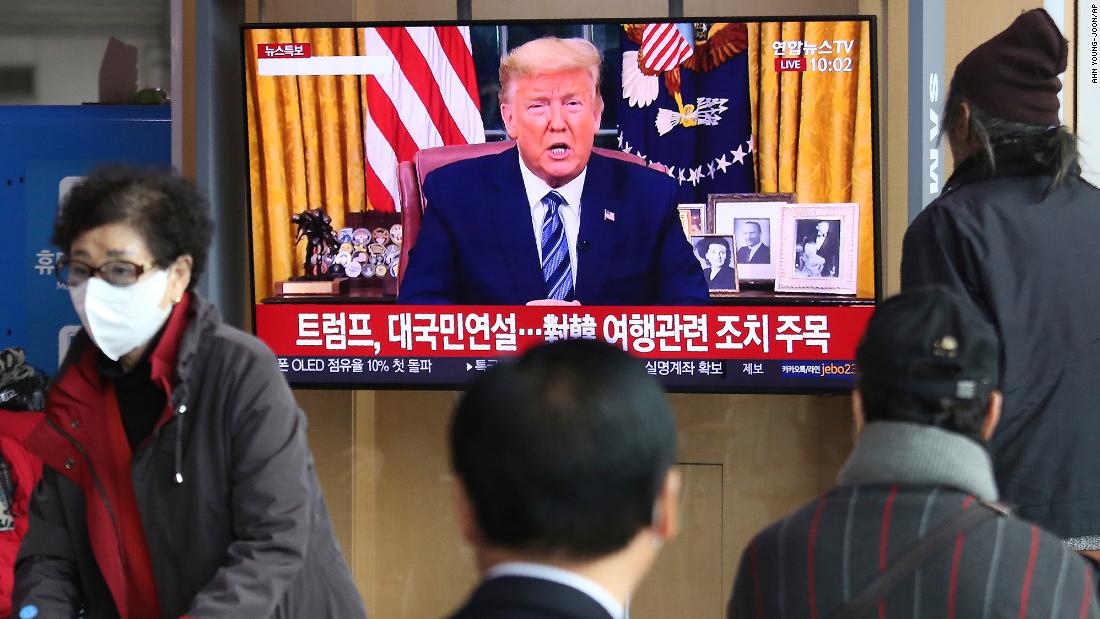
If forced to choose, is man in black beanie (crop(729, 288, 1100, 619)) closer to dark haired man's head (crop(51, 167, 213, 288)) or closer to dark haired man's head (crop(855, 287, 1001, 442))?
dark haired man's head (crop(855, 287, 1001, 442))

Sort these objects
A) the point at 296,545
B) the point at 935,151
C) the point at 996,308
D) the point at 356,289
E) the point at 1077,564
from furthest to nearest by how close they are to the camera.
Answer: the point at 356,289
the point at 935,151
the point at 996,308
the point at 296,545
the point at 1077,564

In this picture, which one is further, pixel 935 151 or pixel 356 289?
pixel 356 289

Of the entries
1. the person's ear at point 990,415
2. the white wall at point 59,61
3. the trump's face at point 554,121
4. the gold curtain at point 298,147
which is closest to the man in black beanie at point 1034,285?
the person's ear at point 990,415

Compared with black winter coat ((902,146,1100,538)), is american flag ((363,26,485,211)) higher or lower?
higher

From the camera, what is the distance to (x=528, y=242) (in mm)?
3873

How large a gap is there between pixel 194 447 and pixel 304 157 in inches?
79.2

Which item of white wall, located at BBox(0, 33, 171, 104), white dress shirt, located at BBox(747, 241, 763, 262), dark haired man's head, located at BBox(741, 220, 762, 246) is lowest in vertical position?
white dress shirt, located at BBox(747, 241, 763, 262)

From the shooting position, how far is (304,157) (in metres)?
4.00

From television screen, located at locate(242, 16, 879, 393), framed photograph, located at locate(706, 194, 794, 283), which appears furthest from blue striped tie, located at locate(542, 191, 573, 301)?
framed photograph, located at locate(706, 194, 794, 283)

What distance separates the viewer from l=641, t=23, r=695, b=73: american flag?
3.81 m

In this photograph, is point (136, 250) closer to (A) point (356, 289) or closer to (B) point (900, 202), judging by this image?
(A) point (356, 289)

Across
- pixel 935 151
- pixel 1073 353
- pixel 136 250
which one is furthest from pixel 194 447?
pixel 935 151

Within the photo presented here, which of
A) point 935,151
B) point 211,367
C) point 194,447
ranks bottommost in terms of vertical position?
point 194,447

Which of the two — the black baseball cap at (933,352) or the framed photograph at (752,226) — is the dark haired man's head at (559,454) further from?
the framed photograph at (752,226)
